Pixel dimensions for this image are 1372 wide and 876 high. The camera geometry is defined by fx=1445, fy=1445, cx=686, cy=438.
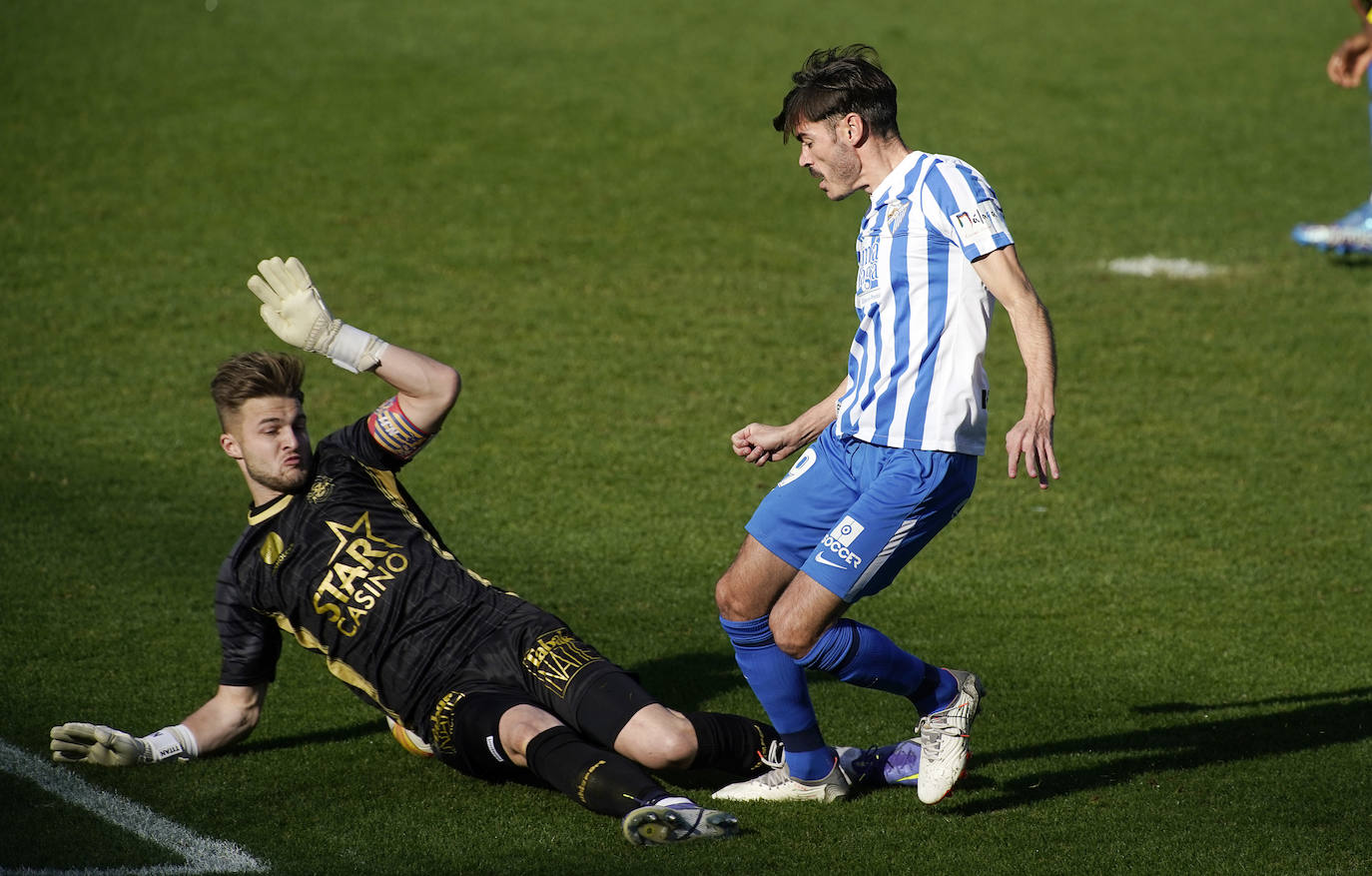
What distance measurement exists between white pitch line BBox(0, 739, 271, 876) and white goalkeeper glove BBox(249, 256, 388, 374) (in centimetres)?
156

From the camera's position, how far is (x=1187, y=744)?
527 cm

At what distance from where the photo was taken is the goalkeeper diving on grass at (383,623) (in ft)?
15.5

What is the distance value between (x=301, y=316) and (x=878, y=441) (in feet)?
6.31

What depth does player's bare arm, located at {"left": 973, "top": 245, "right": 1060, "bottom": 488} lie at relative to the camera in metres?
4.04

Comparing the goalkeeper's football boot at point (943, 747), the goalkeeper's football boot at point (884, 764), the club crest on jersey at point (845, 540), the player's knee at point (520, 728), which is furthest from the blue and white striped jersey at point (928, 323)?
the player's knee at point (520, 728)

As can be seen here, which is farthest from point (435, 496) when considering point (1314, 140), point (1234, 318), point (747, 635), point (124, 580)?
point (1314, 140)

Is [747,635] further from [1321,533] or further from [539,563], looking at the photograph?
[1321,533]

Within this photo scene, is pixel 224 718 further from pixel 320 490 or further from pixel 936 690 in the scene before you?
pixel 936 690

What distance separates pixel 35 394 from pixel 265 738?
4.84 metres

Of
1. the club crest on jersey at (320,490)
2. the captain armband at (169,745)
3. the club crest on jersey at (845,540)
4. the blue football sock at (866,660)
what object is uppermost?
the club crest on jersey at (320,490)

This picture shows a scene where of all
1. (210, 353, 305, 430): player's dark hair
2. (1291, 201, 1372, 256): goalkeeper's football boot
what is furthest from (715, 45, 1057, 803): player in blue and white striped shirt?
(1291, 201, 1372, 256): goalkeeper's football boot

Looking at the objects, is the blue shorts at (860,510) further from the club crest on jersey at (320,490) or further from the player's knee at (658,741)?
the club crest on jersey at (320,490)

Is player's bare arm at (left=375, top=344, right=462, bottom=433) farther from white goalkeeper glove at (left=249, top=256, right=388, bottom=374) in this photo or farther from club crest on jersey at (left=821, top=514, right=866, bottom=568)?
club crest on jersey at (left=821, top=514, right=866, bottom=568)

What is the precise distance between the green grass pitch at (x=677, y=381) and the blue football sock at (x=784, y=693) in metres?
0.20
